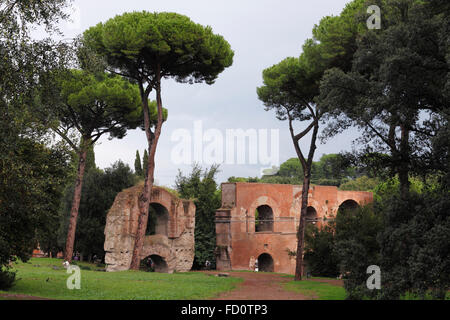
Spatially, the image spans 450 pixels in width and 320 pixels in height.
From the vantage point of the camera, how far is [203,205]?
82.3ft

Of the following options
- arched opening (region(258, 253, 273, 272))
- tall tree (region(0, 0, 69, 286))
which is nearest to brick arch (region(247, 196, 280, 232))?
arched opening (region(258, 253, 273, 272))

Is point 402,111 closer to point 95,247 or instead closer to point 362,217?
point 362,217

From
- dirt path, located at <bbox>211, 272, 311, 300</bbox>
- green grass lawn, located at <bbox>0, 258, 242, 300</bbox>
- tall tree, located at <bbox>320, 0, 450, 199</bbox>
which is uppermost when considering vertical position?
tall tree, located at <bbox>320, 0, 450, 199</bbox>

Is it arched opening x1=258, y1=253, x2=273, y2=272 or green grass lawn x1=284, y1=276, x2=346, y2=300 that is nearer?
green grass lawn x1=284, y1=276, x2=346, y2=300

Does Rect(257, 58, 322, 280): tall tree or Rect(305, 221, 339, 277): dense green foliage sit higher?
Rect(257, 58, 322, 280): tall tree

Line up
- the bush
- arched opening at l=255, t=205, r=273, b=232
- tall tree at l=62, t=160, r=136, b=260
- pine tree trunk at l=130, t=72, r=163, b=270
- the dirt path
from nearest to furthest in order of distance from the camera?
the bush, the dirt path, pine tree trunk at l=130, t=72, r=163, b=270, tall tree at l=62, t=160, r=136, b=260, arched opening at l=255, t=205, r=273, b=232

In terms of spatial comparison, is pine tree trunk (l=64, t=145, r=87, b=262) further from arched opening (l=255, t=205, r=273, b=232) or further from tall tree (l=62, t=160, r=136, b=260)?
arched opening (l=255, t=205, r=273, b=232)

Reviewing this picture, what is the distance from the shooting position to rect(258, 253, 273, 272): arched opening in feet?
77.2

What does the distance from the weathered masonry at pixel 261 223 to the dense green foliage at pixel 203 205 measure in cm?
212

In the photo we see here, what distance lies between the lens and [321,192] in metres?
26.3

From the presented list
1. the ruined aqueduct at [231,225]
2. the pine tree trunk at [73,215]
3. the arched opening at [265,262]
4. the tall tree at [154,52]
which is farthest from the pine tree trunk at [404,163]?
the arched opening at [265,262]

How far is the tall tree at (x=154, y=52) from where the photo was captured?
16.0 metres

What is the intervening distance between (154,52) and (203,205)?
415 inches

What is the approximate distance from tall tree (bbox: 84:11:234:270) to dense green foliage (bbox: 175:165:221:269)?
734cm
